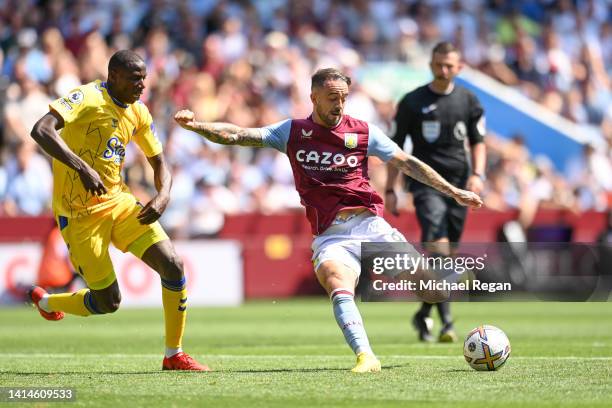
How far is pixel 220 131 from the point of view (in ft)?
30.3

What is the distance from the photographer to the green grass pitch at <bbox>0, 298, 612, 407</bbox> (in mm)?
7770

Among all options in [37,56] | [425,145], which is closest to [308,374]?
[425,145]

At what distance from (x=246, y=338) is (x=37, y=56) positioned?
1014 cm

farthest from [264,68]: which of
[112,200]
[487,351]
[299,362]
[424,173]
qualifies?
[487,351]

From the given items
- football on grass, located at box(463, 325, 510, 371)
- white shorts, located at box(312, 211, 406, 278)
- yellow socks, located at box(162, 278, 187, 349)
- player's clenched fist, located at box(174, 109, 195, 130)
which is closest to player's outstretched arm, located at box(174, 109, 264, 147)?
player's clenched fist, located at box(174, 109, 195, 130)

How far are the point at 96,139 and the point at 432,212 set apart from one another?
14.5 ft

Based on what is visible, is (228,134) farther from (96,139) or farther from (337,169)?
(96,139)

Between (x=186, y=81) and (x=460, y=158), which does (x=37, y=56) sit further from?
(x=460, y=158)

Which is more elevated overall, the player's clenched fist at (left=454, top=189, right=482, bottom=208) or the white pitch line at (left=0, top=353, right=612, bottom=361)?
the player's clenched fist at (left=454, top=189, right=482, bottom=208)

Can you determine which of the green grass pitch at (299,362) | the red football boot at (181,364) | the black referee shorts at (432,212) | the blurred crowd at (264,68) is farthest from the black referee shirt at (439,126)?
Answer: the blurred crowd at (264,68)

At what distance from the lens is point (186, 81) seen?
22734 mm

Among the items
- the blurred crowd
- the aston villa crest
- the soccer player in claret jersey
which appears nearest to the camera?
the soccer player in claret jersey

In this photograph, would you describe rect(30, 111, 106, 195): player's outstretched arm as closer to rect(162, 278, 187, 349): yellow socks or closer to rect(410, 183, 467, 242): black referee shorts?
rect(162, 278, 187, 349): yellow socks

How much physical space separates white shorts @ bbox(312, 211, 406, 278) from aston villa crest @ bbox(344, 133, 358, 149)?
0.58 metres
